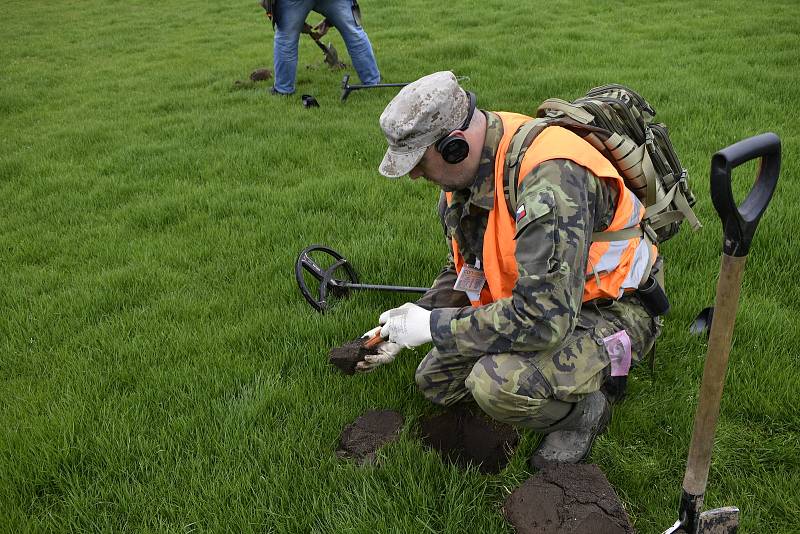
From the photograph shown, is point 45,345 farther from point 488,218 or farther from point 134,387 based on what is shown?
point 488,218

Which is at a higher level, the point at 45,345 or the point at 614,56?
the point at 614,56

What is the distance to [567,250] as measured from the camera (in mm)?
2332

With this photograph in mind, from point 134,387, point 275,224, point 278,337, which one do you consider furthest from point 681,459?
point 275,224

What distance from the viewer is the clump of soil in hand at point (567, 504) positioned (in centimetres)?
232

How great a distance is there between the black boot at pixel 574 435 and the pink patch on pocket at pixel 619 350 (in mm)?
144

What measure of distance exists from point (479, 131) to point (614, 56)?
7.11 m

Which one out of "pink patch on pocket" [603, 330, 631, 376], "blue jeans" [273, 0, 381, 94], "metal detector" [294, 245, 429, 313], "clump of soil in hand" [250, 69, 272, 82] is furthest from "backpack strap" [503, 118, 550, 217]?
"clump of soil in hand" [250, 69, 272, 82]

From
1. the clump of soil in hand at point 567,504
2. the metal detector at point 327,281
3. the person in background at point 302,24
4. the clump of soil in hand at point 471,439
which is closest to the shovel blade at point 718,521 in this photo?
the clump of soil in hand at point 567,504

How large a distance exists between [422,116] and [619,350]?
1.33 m

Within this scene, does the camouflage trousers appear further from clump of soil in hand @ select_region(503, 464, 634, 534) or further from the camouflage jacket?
clump of soil in hand @ select_region(503, 464, 634, 534)

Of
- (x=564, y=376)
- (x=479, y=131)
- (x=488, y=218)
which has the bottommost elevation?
(x=564, y=376)

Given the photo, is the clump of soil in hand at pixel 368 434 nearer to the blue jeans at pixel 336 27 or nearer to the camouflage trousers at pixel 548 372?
the camouflage trousers at pixel 548 372

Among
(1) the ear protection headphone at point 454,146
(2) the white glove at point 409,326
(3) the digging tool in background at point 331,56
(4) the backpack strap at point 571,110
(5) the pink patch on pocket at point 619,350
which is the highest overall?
(4) the backpack strap at point 571,110

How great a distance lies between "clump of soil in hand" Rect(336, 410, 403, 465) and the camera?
289 centimetres
